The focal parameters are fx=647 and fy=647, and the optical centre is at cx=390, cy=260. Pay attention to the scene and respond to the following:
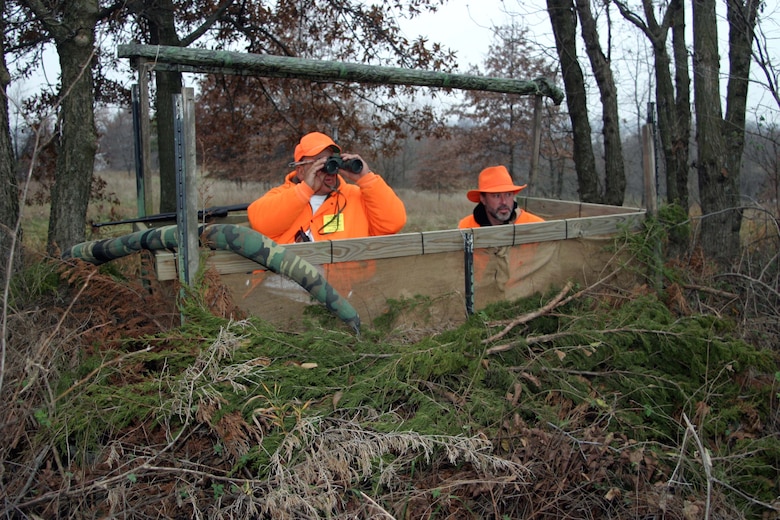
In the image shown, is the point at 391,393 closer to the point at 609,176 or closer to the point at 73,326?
the point at 73,326

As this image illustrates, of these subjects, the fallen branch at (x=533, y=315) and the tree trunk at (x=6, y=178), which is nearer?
the fallen branch at (x=533, y=315)

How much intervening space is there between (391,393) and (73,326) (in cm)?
191

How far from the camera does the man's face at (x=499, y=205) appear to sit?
17.7 ft

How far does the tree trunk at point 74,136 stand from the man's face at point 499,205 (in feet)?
11.6

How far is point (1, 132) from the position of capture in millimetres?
4539

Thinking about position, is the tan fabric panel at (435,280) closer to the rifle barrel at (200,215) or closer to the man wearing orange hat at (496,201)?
the man wearing orange hat at (496,201)

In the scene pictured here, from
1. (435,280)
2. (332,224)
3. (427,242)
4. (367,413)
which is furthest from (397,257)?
(367,413)

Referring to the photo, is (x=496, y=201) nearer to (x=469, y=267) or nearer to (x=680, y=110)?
(x=469, y=267)

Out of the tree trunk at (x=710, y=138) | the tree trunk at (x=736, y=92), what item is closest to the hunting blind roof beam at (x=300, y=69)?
the tree trunk at (x=710, y=138)

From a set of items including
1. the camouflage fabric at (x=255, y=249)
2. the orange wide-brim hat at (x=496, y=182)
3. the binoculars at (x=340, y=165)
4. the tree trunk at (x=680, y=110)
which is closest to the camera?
the camouflage fabric at (x=255, y=249)

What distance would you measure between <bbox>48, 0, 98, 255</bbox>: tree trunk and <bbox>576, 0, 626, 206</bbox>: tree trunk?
236 inches

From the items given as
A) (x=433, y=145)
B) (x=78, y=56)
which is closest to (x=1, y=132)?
(x=78, y=56)

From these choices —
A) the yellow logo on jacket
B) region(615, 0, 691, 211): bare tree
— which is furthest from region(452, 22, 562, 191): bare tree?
the yellow logo on jacket

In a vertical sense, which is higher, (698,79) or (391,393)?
(698,79)
